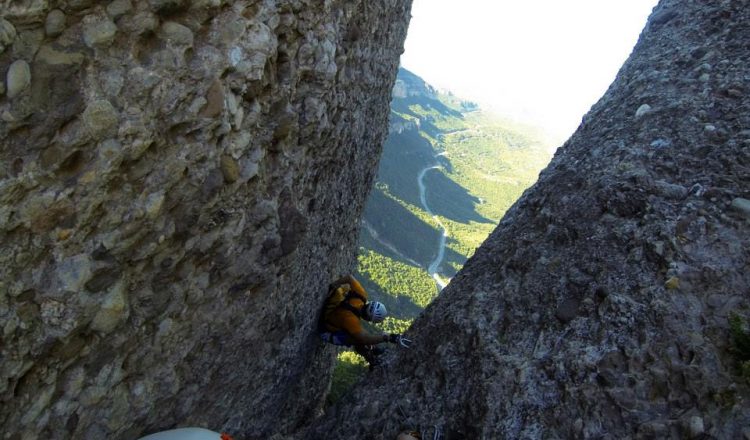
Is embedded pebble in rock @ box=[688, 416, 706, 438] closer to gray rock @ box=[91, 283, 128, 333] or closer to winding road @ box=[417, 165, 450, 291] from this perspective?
gray rock @ box=[91, 283, 128, 333]

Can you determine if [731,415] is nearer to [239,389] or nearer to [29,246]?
[239,389]

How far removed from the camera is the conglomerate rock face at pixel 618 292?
18.6 feet

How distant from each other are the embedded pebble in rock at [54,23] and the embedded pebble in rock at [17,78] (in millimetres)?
292

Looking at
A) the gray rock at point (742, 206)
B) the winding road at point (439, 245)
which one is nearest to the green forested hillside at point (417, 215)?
the winding road at point (439, 245)

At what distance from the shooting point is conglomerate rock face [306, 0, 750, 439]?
5.66 meters

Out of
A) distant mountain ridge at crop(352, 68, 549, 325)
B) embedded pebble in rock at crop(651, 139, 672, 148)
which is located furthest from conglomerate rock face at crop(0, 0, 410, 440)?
distant mountain ridge at crop(352, 68, 549, 325)

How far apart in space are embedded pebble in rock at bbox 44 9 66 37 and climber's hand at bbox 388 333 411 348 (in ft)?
21.4

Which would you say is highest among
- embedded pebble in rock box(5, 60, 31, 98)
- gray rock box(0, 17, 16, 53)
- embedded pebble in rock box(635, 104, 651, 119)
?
embedded pebble in rock box(635, 104, 651, 119)

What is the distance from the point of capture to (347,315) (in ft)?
31.4

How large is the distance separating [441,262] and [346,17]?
83.0 meters

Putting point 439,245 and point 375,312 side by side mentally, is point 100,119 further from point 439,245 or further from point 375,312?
point 439,245

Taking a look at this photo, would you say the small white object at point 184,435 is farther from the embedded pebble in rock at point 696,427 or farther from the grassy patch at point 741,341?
the grassy patch at point 741,341

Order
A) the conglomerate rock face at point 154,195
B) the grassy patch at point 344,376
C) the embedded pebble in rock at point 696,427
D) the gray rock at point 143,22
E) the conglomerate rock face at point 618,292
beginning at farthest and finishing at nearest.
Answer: the grassy patch at point 344,376
the conglomerate rock face at point 618,292
the embedded pebble in rock at point 696,427
the gray rock at point 143,22
the conglomerate rock face at point 154,195

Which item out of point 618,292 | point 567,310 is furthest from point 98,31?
point 618,292
